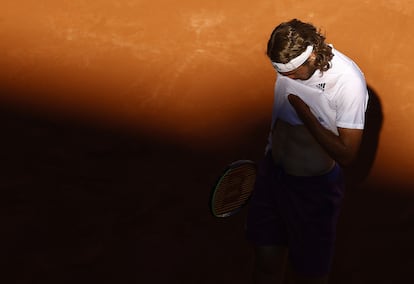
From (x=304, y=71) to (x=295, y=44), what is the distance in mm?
164

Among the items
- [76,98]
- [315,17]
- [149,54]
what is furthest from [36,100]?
[315,17]

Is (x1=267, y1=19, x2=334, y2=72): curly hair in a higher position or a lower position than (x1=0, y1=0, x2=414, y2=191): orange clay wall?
higher

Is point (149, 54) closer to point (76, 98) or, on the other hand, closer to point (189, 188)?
point (76, 98)

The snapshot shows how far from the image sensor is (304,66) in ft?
14.3

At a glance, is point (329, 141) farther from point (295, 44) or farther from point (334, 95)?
point (295, 44)

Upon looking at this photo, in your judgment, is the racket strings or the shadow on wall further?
the shadow on wall

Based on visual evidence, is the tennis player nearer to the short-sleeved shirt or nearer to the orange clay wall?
the short-sleeved shirt

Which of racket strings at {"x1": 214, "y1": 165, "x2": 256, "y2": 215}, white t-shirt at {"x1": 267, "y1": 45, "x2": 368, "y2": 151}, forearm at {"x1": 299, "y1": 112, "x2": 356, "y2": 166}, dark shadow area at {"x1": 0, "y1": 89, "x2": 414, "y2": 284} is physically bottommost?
dark shadow area at {"x1": 0, "y1": 89, "x2": 414, "y2": 284}

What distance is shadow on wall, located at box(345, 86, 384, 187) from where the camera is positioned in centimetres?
649

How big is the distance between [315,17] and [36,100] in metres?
2.89

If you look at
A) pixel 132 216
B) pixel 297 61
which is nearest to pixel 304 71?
pixel 297 61

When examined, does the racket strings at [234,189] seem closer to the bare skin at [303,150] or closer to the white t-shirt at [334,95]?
the bare skin at [303,150]

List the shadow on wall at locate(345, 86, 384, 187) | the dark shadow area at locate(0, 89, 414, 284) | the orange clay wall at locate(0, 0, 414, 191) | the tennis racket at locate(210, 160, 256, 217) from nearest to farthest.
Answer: the tennis racket at locate(210, 160, 256, 217) → the dark shadow area at locate(0, 89, 414, 284) → the shadow on wall at locate(345, 86, 384, 187) → the orange clay wall at locate(0, 0, 414, 191)

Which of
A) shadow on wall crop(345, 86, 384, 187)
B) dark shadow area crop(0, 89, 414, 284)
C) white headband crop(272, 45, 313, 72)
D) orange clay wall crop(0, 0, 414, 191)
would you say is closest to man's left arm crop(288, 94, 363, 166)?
white headband crop(272, 45, 313, 72)
